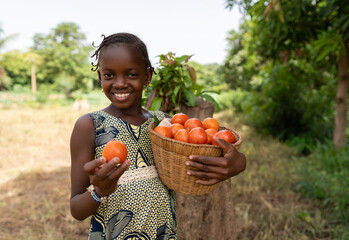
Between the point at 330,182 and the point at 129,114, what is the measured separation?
3.71 meters

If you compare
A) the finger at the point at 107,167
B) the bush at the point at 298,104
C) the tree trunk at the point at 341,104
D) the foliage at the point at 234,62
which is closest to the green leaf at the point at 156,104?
the finger at the point at 107,167

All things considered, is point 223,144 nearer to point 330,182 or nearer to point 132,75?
point 132,75

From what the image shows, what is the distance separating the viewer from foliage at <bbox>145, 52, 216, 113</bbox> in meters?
2.01

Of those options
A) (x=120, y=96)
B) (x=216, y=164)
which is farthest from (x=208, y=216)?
(x=120, y=96)

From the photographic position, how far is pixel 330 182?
12.3ft

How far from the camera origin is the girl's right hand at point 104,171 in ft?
2.90

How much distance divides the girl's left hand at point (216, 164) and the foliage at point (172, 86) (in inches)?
39.3

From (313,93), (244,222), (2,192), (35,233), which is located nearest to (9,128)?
(2,192)

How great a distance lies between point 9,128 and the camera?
27.3ft

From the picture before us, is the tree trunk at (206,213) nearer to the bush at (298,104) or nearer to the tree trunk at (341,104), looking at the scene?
the tree trunk at (341,104)

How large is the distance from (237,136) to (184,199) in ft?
3.57

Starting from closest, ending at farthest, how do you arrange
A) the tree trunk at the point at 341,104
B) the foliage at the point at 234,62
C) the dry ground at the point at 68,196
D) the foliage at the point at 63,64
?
1. the dry ground at the point at 68,196
2. the tree trunk at the point at 341,104
3. the foliage at the point at 234,62
4. the foliage at the point at 63,64

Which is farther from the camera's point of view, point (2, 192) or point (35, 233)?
point (2, 192)

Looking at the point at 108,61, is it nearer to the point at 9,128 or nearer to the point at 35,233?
the point at 35,233
